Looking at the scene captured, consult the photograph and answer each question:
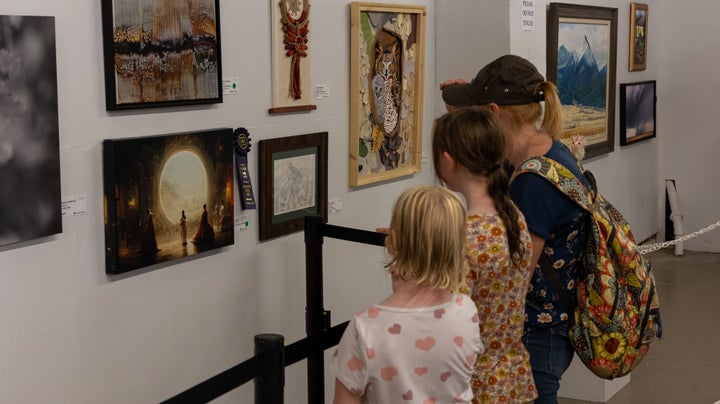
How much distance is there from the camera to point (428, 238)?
2525mm

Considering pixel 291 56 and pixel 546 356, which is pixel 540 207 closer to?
pixel 546 356

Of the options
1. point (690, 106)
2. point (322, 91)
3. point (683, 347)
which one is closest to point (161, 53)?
point (322, 91)

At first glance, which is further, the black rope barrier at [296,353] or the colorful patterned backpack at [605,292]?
the colorful patterned backpack at [605,292]

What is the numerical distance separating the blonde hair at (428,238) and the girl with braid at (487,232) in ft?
0.95

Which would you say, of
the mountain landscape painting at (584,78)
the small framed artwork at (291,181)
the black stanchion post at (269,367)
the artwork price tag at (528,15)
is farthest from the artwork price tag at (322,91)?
the mountain landscape painting at (584,78)

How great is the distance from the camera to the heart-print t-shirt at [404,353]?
250 centimetres

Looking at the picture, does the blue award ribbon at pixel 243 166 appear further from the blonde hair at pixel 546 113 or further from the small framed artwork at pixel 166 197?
the blonde hair at pixel 546 113

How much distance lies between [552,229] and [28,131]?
1.71 metres

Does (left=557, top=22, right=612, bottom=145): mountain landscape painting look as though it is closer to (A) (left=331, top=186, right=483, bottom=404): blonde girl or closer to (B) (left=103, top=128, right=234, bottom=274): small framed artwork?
(B) (left=103, top=128, right=234, bottom=274): small framed artwork

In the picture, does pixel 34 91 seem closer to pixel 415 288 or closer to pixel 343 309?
pixel 415 288

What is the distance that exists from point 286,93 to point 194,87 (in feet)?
2.18

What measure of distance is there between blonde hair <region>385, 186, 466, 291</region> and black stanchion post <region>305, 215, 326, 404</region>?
1406mm

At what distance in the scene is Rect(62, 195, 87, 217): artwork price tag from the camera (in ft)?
10.7

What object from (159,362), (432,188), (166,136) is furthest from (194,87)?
(432,188)
